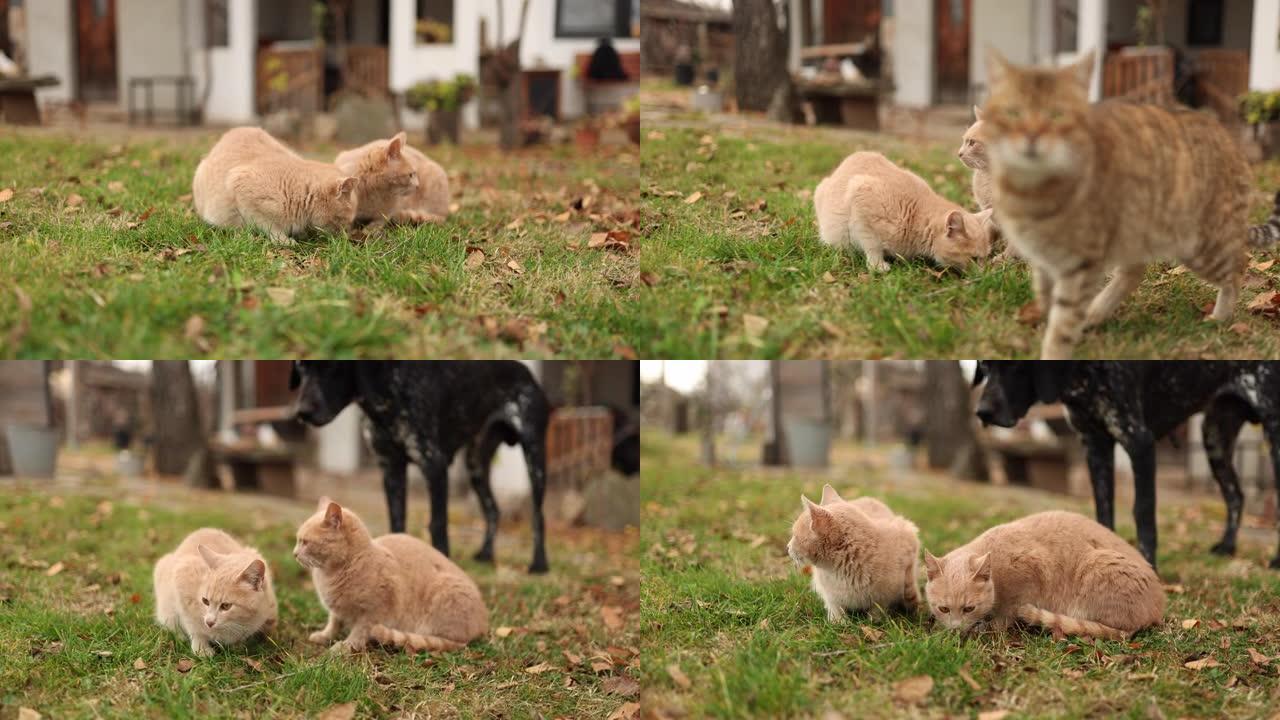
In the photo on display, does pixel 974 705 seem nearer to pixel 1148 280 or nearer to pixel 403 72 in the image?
pixel 1148 280

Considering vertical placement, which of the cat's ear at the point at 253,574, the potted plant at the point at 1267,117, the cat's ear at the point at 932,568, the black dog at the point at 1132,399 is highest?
the potted plant at the point at 1267,117

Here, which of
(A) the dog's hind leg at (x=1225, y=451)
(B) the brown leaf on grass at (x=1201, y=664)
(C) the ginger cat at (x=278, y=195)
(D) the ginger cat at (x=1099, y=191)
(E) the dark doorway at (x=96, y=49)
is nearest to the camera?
(D) the ginger cat at (x=1099, y=191)

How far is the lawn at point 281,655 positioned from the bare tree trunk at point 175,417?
184 inches

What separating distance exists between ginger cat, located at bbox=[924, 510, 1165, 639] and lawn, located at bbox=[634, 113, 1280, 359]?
0.86 meters

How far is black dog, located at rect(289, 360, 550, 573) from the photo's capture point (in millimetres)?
4781

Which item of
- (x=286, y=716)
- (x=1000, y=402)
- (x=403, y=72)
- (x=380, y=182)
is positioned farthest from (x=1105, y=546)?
(x=403, y=72)

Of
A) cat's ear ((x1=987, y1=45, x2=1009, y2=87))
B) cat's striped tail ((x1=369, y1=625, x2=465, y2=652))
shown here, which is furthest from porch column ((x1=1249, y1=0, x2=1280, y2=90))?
cat's striped tail ((x1=369, y1=625, x2=465, y2=652))

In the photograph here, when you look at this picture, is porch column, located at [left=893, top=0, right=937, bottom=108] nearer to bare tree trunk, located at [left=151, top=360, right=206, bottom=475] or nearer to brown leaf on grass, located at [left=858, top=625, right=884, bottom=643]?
bare tree trunk, located at [left=151, top=360, right=206, bottom=475]

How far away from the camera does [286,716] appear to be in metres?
3.84

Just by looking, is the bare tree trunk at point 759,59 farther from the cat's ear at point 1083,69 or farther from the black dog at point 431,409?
the cat's ear at point 1083,69

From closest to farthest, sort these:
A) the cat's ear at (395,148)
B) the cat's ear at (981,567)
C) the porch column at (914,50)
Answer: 1. the cat's ear at (981,567)
2. the cat's ear at (395,148)
3. the porch column at (914,50)

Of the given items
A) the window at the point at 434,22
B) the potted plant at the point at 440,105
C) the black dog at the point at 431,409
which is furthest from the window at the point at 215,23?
the black dog at the point at 431,409

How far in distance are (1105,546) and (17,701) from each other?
4675mm

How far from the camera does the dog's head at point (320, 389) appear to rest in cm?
Result: 471
